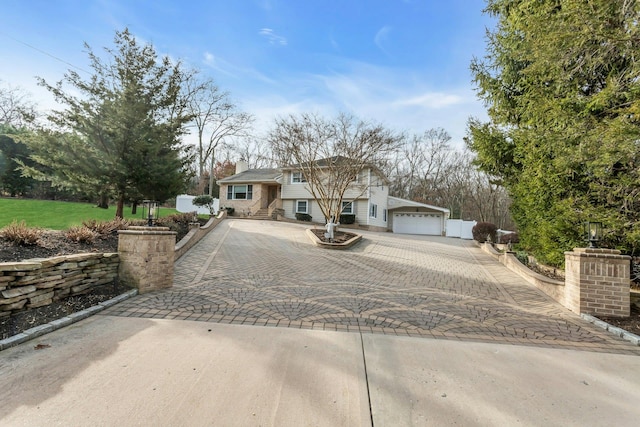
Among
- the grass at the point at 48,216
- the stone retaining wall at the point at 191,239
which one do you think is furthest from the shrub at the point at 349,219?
the grass at the point at 48,216

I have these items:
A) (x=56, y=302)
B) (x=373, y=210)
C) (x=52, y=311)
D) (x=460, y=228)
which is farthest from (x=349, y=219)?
(x=52, y=311)

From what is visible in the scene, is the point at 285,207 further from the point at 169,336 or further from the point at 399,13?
the point at 169,336

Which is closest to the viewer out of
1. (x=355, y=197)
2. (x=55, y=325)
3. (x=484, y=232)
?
(x=55, y=325)

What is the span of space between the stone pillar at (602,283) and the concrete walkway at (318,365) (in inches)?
19.1

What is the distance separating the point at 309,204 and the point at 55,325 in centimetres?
2097

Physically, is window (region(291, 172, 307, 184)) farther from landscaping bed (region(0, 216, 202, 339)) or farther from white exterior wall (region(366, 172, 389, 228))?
landscaping bed (region(0, 216, 202, 339))

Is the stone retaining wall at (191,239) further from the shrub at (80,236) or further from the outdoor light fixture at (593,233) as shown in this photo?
the outdoor light fixture at (593,233)

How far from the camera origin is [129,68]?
1051cm

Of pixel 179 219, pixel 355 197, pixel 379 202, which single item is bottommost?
pixel 179 219

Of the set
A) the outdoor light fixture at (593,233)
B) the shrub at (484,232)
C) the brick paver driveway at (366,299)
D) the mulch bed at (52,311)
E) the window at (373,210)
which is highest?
the window at (373,210)

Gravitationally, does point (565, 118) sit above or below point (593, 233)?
above

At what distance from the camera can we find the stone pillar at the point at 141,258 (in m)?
5.32

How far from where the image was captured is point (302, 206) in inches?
971

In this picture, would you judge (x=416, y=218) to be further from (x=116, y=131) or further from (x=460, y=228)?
(x=116, y=131)
